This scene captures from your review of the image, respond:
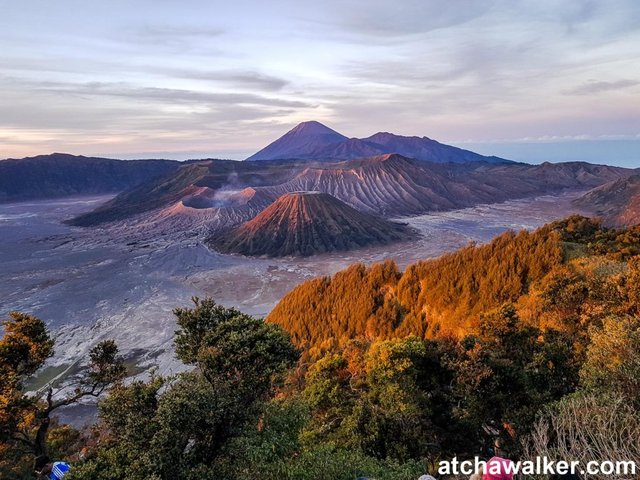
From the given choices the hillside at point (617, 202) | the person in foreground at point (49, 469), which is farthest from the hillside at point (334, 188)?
the person in foreground at point (49, 469)

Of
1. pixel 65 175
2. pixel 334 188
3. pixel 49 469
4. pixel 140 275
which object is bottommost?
pixel 140 275

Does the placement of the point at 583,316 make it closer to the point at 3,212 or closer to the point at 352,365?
the point at 352,365

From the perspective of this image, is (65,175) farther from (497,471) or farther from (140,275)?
(497,471)

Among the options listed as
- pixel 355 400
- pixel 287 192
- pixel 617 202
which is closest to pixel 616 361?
pixel 355 400

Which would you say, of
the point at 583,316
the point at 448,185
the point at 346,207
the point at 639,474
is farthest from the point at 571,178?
the point at 639,474

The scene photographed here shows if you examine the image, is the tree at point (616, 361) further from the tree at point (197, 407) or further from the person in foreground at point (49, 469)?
the person in foreground at point (49, 469)

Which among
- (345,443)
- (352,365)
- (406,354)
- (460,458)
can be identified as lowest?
(460,458)
